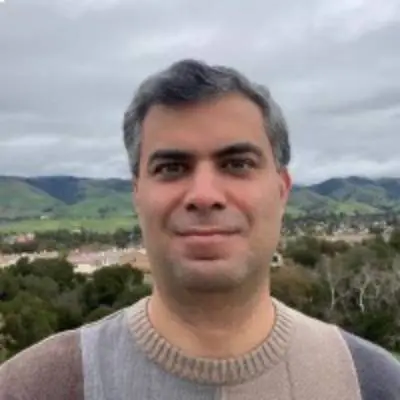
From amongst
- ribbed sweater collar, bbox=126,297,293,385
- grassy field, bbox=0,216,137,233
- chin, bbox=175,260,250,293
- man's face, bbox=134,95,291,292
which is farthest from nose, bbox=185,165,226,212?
grassy field, bbox=0,216,137,233

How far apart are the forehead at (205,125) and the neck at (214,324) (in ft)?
1.11

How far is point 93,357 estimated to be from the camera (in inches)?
89.7

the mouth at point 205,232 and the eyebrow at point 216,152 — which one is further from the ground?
the eyebrow at point 216,152

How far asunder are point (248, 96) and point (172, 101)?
0.18 m

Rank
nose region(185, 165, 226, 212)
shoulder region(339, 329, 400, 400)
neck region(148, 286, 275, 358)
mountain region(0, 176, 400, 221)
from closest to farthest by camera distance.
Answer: nose region(185, 165, 226, 212), neck region(148, 286, 275, 358), shoulder region(339, 329, 400, 400), mountain region(0, 176, 400, 221)

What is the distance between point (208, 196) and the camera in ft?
6.78

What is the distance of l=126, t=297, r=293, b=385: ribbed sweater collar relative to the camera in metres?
2.18

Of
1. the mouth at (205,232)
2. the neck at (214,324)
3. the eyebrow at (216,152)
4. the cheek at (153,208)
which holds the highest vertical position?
the eyebrow at (216,152)

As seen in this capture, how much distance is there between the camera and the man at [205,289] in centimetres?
210

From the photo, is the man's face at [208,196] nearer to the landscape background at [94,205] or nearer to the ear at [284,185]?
the ear at [284,185]

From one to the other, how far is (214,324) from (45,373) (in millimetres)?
408

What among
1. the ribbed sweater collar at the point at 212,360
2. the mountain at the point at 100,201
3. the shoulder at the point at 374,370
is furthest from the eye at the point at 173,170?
the mountain at the point at 100,201

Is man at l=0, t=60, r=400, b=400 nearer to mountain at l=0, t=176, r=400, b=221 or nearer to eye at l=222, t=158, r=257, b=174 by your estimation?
eye at l=222, t=158, r=257, b=174

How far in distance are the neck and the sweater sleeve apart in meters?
0.23
